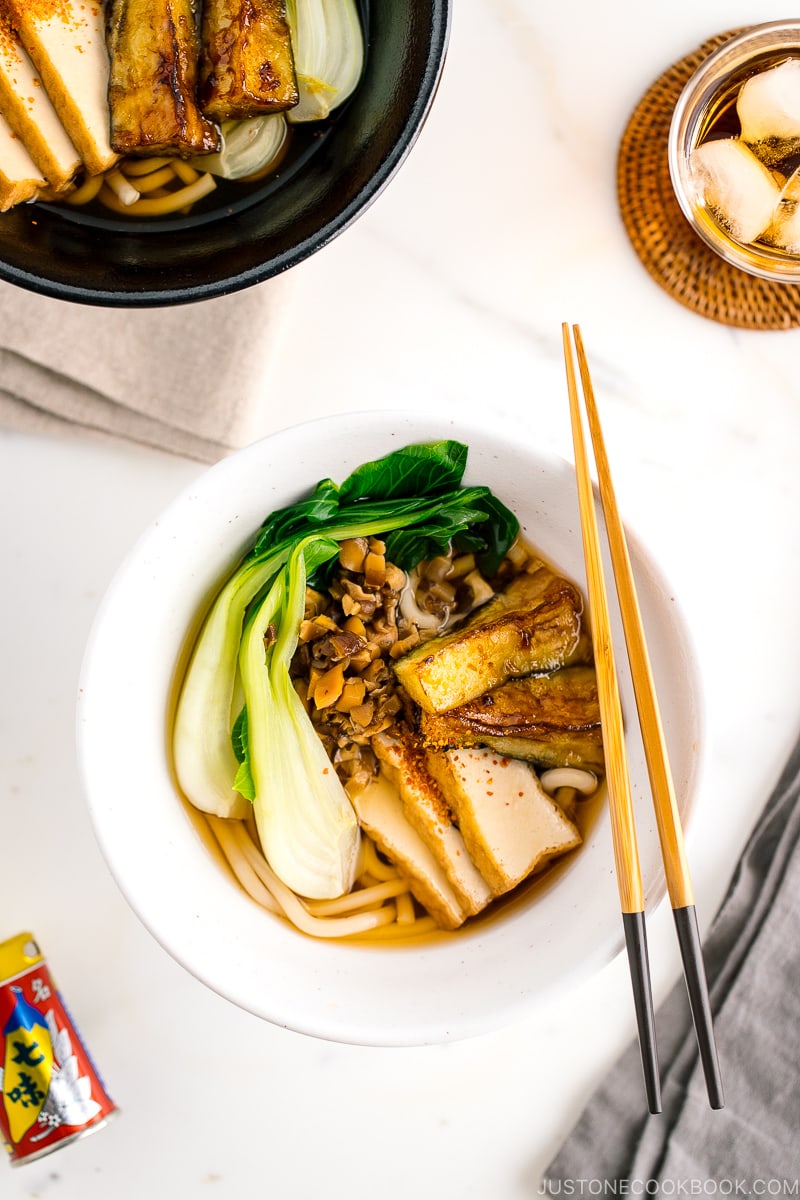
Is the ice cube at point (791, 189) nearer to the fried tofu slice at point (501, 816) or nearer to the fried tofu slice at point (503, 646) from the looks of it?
the fried tofu slice at point (503, 646)

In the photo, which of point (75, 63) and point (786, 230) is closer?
point (75, 63)

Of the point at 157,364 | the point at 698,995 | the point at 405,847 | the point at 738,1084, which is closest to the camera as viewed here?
the point at 698,995

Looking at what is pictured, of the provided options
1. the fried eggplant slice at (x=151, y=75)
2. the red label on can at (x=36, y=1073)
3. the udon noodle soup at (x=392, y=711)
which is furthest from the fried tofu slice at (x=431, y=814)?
→ the fried eggplant slice at (x=151, y=75)

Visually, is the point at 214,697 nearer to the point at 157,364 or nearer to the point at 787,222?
the point at 157,364

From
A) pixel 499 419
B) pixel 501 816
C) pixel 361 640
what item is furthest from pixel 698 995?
pixel 499 419

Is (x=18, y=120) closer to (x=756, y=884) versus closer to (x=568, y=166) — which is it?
(x=568, y=166)

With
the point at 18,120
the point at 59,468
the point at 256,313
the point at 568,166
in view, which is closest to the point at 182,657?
the point at 59,468

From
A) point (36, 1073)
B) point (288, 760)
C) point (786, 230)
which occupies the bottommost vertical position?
point (36, 1073)
